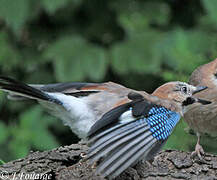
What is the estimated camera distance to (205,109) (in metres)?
3.83

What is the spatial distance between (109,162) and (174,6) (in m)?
3.11

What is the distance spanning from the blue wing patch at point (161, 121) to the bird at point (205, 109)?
878mm

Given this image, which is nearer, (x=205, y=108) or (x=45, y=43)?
(x=205, y=108)

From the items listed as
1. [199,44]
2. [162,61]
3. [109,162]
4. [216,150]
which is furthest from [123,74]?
[109,162]

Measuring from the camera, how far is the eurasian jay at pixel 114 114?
2.51 metres

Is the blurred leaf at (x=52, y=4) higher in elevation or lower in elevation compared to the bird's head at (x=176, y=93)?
higher

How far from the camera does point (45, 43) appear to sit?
5.15m

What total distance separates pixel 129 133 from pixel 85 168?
507 mm

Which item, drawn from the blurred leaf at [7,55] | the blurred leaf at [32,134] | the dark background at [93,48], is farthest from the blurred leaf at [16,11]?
the blurred leaf at [32,134]

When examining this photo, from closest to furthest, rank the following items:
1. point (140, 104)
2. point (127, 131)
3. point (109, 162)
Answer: point (109, 162)
point (127, 131)
point (140, 104)

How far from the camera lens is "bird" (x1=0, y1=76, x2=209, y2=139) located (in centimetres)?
277

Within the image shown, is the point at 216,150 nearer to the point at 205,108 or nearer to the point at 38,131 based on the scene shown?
the point at 205,108

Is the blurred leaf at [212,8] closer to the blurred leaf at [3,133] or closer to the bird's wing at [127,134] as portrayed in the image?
the bird's wing at [127,134]

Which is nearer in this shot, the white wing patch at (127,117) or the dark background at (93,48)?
the white wing patch at (127,117)
